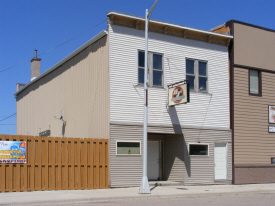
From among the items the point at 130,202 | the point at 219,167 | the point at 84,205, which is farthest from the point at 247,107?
the point at 84,205

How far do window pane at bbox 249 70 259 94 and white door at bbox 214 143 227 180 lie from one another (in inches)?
139

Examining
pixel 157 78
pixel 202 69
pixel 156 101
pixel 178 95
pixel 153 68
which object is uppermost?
pixel 202 69

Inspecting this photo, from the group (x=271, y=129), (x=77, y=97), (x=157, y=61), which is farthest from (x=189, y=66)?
(x=77, y=97)

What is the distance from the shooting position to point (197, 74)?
62.6ft

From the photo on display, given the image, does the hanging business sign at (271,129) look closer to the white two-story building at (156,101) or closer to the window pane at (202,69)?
the white two-story building at (156,101)

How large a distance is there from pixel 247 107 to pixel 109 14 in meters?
8.73

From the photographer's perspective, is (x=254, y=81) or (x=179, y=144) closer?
(x=179, y=144)

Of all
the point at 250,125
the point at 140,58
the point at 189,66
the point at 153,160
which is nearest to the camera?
the point at 140,58

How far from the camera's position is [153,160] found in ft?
63.2

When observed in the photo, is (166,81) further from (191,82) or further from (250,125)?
(250,125)

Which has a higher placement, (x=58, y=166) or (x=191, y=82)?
(x=191, y=82)

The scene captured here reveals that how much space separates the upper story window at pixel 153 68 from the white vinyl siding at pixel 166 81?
0.22m

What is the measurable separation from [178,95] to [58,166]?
6.02 metres

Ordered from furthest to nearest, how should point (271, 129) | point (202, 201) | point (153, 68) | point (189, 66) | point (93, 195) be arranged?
point (271, 129) → point (189, 66) → point (153, 68) → point (93, 195) → point (202, 201)
